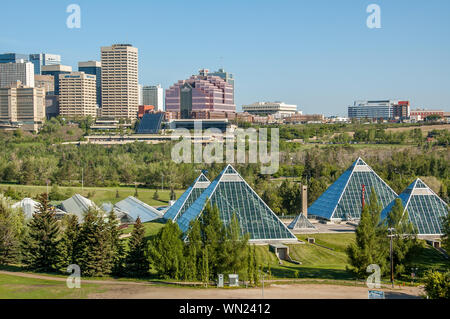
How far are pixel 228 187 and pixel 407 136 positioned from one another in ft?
300

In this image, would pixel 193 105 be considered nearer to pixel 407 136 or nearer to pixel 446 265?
pixel 407 136

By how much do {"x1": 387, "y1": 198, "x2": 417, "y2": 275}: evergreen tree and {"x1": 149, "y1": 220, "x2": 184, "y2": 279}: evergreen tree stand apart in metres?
15.5

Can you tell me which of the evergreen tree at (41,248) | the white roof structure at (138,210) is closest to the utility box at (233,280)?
the evergreen tree at (41,248)

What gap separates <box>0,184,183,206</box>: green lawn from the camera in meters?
84.7

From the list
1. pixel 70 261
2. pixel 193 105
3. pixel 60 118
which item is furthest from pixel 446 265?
pixel 60 118

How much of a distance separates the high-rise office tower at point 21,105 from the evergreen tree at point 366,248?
155m

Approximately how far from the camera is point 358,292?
112 ft

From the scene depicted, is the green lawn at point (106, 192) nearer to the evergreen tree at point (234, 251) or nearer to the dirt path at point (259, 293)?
the evergreen tree at point (234, 251)

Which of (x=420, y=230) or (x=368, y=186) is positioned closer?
(x=420, y=230)

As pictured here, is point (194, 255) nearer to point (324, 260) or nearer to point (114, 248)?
point (114, 248)

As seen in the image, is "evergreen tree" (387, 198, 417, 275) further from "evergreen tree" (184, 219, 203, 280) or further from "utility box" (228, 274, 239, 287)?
"evergreen tree" (184, 219, 203, 280)

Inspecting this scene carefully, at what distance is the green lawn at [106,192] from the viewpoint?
3334 inches

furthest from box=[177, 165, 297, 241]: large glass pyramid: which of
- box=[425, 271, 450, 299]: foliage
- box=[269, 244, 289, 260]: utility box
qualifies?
box=[425, 271, 450, 299]: foliage

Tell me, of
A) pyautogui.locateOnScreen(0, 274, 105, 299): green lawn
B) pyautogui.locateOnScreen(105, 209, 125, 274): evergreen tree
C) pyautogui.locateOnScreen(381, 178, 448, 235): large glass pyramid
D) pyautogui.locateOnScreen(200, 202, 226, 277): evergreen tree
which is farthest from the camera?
pyautogui.locateOnScreen(381, 178, 448, 235): large glass pyramid
